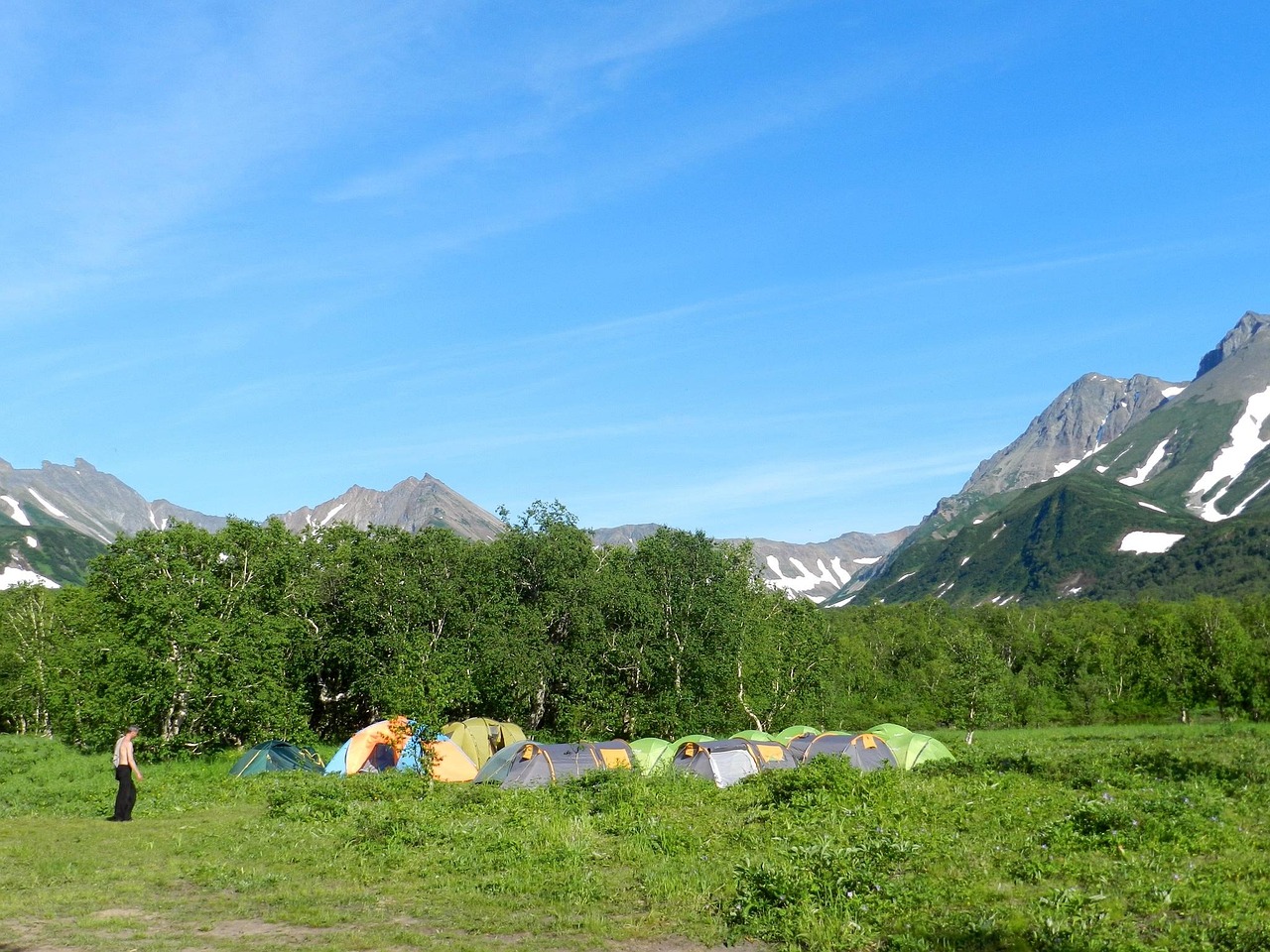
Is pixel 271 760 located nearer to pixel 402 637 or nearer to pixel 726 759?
pixel 402 637

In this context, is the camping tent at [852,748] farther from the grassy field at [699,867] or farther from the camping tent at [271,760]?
the camping tent at [271,760]

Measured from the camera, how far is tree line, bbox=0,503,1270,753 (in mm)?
45812

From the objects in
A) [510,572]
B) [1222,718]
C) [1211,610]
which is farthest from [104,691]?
[1211,610]

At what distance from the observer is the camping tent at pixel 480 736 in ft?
140

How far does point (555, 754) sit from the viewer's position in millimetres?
34000

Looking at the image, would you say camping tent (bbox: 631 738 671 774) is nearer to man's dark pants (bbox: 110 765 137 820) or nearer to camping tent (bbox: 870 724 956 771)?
camping tent (bbox: 870 724 956 771)

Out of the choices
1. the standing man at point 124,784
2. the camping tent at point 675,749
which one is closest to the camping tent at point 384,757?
the camping tent at point 675,749

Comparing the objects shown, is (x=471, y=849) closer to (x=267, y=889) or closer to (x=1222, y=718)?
(x=267, y=889)

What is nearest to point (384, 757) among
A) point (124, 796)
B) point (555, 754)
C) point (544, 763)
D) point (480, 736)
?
point (480, 736)

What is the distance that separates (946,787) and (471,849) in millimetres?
10950

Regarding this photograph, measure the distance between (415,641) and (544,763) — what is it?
71.2 ft

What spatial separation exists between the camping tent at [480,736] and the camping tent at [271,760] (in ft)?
19.1

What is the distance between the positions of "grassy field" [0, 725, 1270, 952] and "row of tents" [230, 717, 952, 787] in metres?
8.20

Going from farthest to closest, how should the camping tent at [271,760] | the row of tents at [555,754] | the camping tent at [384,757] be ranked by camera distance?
1. the camping tent at [384,757]
2. the camping tent at [271,760]
3. the row of tents at [555,754]
